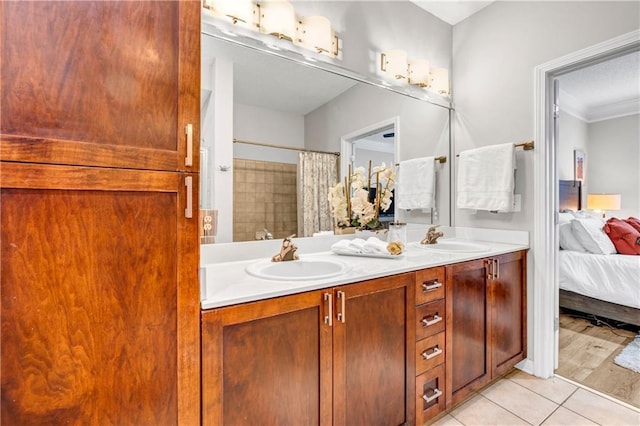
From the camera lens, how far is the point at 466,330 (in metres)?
1.62

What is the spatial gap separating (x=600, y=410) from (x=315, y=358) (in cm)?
175

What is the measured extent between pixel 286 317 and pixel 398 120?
1.73 meters

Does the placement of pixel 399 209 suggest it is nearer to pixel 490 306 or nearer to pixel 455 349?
pixel 490 306

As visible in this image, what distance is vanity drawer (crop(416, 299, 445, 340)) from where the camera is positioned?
1398 mm

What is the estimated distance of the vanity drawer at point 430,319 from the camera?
4.59 ft

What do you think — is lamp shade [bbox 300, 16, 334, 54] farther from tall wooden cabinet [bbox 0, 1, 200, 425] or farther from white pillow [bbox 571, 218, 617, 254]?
white pillow [bbox 571, 218, 617, 254]

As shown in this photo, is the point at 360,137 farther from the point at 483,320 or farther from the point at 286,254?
the point at 483,320

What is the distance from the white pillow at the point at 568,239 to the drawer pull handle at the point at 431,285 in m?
2.55

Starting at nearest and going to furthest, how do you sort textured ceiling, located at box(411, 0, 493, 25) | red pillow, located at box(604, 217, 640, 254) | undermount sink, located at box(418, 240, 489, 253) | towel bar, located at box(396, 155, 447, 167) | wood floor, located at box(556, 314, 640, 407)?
wood floor, located at box(556, 314, 640, 407) < undermount sink, located at box(418, 240, 489, 253) < textured ceiling, located at box(411, 0, 493, 25) < towel bar, located at box(396, 155, 447, 167) < red pillow, located at box(604, 217, 640, 254)

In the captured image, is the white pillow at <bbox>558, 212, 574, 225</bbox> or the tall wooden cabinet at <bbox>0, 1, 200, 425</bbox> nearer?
the tall wooden cabinet at <bbox>0, 1, 200, 425</bbox>

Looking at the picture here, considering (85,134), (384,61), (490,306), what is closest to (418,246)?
(490,306)

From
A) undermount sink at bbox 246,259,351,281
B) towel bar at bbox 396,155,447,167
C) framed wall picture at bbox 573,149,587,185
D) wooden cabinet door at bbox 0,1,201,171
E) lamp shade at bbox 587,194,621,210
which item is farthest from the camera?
framed wall picture at bbox 573,149,587,185

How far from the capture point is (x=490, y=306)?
174 centimetres

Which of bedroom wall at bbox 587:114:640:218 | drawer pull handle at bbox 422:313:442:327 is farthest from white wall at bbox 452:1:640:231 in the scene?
bedroom wall at bbox 587:114:640:218
